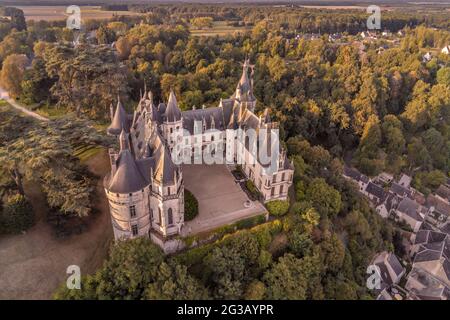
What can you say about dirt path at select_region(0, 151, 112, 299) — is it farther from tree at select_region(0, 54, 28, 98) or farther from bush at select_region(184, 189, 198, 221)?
tree at select_region(0, 54, 28, 98)

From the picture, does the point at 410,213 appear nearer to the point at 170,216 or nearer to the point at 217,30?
the point at 170,216

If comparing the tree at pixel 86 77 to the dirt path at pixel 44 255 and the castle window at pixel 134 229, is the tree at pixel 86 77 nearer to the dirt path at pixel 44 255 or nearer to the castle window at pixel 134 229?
the dirt path at pixel 44 255

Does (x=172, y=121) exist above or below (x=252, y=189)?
above

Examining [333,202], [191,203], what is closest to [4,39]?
[191,203]

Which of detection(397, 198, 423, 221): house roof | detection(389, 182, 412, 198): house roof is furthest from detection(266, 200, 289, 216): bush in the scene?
detection(389, 182, 412, 198): house roof

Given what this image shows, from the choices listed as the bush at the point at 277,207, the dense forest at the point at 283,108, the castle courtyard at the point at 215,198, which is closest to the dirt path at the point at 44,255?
the dense forest at the point at 283,108

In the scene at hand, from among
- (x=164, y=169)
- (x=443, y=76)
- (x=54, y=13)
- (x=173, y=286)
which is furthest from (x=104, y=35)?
(x=443, y=76)
